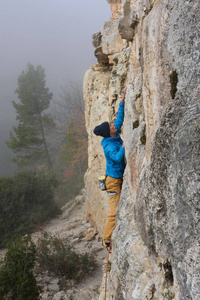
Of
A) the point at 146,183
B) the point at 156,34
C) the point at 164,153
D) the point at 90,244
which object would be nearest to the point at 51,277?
the point at 90,244

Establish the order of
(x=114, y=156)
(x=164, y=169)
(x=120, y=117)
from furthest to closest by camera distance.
Result: (x=120, y=117)
(x=114, y=156)
(x=164, y=169)

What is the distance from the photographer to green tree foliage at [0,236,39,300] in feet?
13.8

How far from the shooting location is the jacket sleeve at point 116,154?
14.3 feet

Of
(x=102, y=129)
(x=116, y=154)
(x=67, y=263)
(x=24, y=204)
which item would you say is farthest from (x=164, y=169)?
(x=24, y=204)

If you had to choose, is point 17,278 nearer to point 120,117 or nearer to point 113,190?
point 113,190

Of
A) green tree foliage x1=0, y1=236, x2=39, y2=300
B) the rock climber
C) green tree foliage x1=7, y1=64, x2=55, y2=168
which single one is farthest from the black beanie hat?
green tree foliage x1=7, y1=64, x2=55, y2=168

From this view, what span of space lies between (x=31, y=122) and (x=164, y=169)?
79.4ft

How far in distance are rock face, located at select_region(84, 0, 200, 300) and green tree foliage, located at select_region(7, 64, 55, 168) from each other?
822 inches

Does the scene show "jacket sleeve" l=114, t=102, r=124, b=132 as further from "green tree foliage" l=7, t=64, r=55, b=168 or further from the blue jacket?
"green tree foliage" l=7, t=64, r=55, b=168

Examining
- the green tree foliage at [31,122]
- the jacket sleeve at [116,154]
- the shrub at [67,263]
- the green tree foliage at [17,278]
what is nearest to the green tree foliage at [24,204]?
the shrub at [67,263]

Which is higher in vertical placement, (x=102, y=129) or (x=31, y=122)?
(x=31, y=122)

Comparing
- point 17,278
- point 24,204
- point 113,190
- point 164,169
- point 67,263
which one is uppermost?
point 164,169

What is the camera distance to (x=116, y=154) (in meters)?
4.39

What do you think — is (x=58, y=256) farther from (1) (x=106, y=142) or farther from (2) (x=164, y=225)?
(2) (x=164, y=225)
